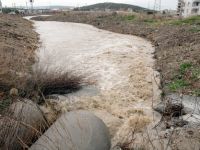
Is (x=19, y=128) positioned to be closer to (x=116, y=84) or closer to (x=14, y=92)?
(x=14, y=92)

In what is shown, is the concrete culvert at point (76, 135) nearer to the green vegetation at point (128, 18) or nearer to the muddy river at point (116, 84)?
the muddy river at point (116, 84)

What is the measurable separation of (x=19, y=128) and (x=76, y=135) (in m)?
0.91

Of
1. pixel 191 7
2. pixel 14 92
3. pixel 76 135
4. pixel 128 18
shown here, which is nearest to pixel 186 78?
pixel 14 92

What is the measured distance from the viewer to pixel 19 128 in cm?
490

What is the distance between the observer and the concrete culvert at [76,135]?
4.75 meters

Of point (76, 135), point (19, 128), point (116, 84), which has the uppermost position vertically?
point (19, 128)

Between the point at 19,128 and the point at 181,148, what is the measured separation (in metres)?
3.01

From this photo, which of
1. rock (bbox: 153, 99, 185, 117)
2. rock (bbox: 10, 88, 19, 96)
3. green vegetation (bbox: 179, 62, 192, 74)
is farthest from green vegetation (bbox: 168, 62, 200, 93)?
rock (bbox: 10, 88, 19, 96)

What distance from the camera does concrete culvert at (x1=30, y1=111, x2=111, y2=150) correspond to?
4.75 m

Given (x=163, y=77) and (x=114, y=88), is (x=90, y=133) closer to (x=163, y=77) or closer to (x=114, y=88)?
(x=114, y=88)

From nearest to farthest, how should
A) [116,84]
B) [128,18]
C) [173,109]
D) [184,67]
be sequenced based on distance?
[173,109] → [116,84] → [184,67] → [128,18]

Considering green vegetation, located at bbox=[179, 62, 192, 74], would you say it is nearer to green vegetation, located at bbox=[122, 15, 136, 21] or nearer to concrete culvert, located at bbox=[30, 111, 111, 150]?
concrete culvert, located at bbox=[30, 111, 111, 150]

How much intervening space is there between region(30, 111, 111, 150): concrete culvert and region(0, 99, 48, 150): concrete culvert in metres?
0.25

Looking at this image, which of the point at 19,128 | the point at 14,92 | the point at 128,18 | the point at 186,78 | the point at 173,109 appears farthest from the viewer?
the point at 128,18
